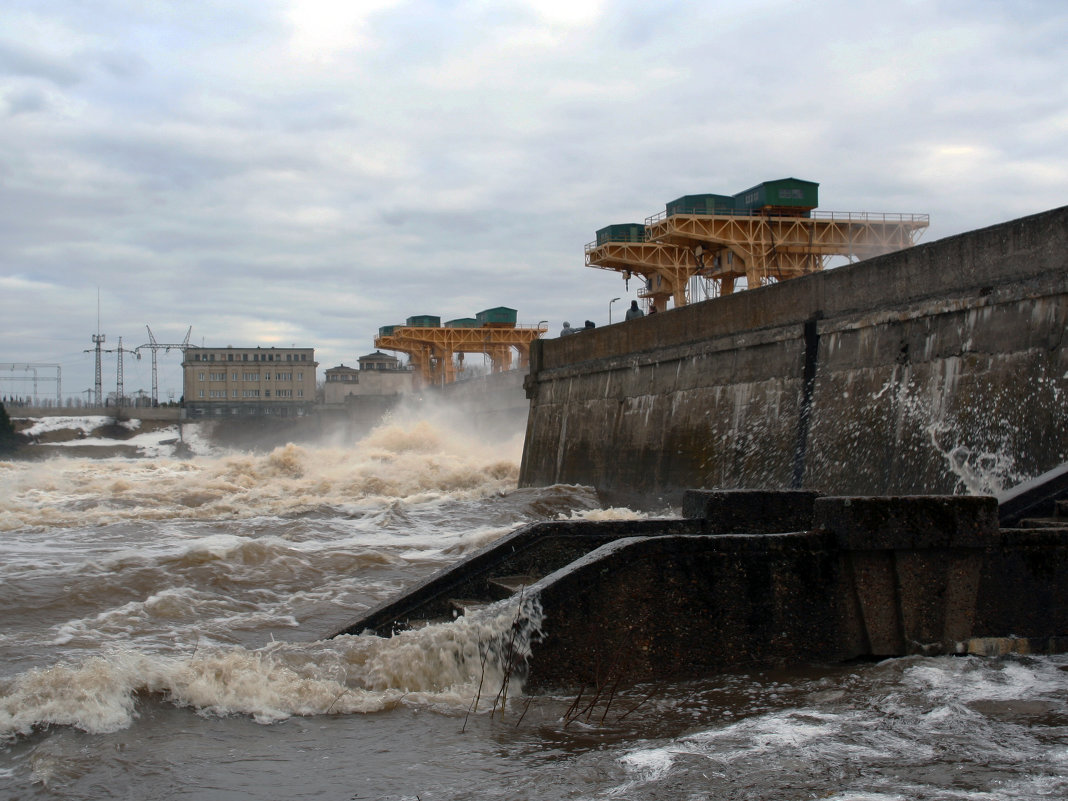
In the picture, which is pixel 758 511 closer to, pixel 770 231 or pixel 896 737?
pixel 896 737

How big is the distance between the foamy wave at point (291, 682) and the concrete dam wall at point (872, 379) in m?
4.96

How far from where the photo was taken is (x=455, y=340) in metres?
60.0

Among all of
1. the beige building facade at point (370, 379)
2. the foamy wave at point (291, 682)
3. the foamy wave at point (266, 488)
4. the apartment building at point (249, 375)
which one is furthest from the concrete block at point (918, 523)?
the apartment building at point (249, 375)

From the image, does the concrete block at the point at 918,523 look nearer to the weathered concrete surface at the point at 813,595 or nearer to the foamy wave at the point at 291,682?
the weathered concrete surface at the point at 813,595

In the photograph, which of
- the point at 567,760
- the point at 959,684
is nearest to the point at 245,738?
the point at 567,760

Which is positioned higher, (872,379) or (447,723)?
(872,379)

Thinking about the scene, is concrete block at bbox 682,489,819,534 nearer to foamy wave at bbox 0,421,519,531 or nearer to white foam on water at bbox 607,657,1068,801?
white foam on water at bbox 607,657,1068,801

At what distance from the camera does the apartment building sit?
97.8 metres

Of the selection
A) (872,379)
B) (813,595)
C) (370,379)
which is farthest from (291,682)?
(370,379)

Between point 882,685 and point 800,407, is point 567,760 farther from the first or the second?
point 800,407

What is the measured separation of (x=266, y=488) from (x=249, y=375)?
7947 centimetres

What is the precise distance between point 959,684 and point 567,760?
6.43ft

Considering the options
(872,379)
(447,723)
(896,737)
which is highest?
(872,379)

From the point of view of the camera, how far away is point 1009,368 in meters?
8.52
